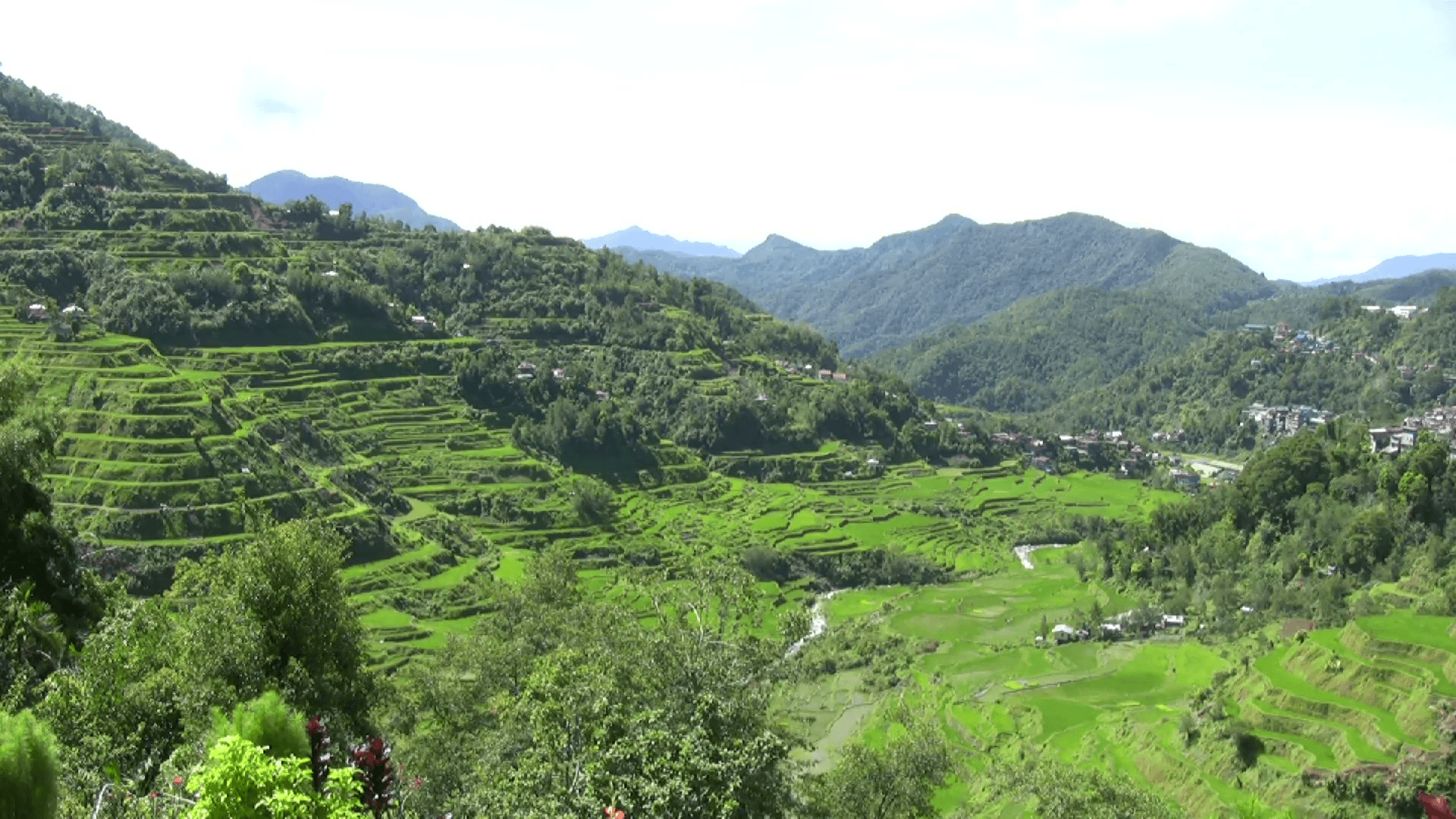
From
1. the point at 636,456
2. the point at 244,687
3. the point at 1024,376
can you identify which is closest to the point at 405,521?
the point at 636,456

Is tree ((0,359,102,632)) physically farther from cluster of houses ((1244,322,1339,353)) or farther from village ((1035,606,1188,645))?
cluster of houses ((1244,322,1339,353))

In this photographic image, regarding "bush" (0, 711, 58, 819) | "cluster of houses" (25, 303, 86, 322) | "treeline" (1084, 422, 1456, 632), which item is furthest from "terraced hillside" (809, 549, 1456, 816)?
"cluster of houses" (25, 303, 86, 322)

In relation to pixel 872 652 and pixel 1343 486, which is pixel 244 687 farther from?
pixel 1343 486

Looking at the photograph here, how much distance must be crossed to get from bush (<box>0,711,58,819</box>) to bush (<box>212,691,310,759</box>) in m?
1.39

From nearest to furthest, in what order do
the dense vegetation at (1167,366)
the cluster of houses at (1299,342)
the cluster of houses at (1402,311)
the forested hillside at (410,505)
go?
1. the forested hillside at (410,505)
2. the dense vegetation at (1167,366)
3. the cluster of houses at (1299,342)
4. the cluster of houses at (1402,311)

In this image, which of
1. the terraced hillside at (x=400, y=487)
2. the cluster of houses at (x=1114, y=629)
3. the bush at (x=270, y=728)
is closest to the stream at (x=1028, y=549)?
the terraced hillside at (x=400, y=487)

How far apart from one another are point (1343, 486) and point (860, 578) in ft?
92.9

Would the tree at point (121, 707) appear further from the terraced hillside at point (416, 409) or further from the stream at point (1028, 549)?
the stream at point (1028, 549)

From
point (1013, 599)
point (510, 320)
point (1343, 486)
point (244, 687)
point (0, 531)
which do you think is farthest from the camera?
point (510, 320)

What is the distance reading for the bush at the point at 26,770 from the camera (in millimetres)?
7109

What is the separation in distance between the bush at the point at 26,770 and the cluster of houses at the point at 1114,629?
4762 centimetres

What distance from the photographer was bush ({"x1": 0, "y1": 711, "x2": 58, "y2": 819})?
23.3ft

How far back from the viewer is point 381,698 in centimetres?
1723

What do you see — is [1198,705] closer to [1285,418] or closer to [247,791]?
[247,791]
